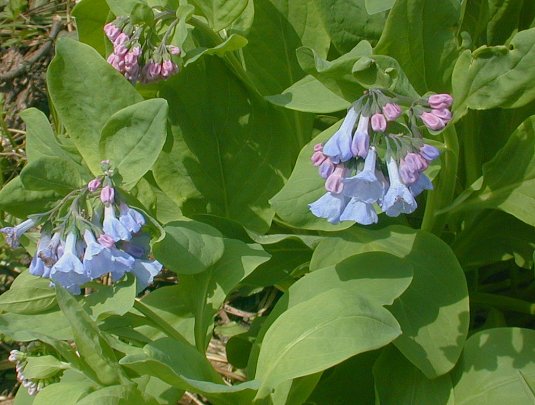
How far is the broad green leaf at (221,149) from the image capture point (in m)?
1.72

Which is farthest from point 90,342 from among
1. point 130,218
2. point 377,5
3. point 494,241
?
point 494,241

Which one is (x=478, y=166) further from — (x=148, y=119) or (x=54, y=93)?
(x=54, y=93)

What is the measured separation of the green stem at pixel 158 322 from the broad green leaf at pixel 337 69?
549mm

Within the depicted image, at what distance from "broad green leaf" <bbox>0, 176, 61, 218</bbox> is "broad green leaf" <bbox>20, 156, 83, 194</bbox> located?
0.24 feet

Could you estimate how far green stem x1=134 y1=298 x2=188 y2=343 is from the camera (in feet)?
→ 4.92

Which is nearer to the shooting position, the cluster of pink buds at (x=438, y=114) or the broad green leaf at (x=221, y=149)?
the cluster of pink buds at (x=438, y=114)

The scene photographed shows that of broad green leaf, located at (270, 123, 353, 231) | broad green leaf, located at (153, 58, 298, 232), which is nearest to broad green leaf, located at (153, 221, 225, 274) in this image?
broad green leaf, located at (270, 123, 353, 231)

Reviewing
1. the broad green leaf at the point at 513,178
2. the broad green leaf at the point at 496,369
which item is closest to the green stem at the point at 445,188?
the broad green leaf at the point at 513,178

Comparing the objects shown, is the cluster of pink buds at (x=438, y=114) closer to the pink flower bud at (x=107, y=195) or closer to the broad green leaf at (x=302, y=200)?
the broad green leaf at (x=302, y=200)

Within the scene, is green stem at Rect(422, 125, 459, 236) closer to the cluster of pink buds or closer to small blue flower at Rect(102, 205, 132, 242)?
the cluster of pink buds

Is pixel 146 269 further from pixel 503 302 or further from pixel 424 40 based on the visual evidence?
pixel 503 302

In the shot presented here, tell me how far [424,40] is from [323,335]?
59 cm

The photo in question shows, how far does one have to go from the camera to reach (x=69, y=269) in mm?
1296

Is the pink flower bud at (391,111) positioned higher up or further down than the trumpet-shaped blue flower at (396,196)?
higher up
